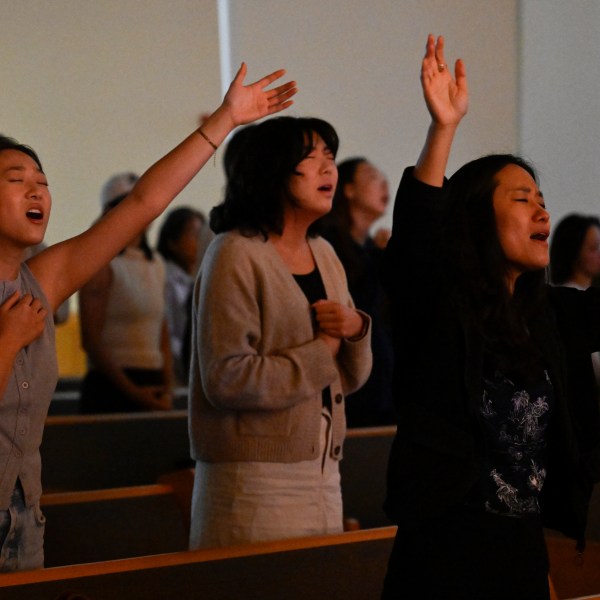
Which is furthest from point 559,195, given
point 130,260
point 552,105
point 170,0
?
point 130,260

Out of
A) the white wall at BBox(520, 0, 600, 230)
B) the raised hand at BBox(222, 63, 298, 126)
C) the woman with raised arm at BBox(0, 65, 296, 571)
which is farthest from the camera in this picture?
the white wall at BBox(520, 0, 600, 230)

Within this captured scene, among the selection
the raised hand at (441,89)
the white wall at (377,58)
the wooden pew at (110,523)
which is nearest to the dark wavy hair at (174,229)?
the white wall at (377,58)

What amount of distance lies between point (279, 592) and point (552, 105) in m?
5.79

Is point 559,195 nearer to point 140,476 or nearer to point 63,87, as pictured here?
point 63,87

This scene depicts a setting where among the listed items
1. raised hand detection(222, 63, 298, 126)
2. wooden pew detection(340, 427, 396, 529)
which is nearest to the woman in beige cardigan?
raised hand detection(222, 63, 298, 126)

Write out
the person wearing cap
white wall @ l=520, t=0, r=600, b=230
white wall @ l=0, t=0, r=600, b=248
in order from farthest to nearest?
white wall @ l=0, t=0, r=600, b=248 < white wall @ l=520, t=0, r=600, b=230 < the person wearing cap

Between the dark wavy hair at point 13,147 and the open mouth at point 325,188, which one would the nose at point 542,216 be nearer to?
the open mouth at point 325,188

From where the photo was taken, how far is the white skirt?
7.04 feet

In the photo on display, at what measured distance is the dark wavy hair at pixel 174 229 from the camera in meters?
5.53

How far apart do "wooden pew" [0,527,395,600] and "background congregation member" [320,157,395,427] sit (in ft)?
3.85

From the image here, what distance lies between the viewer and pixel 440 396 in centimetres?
165

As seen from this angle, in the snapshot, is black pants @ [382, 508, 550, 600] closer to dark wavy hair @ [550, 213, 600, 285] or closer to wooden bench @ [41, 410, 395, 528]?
wooden bench @ [41, 410, 395, 528]

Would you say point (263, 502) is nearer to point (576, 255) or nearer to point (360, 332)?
point (360, 332)

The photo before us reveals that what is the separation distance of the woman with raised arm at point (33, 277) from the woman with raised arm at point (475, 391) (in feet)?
1.46
